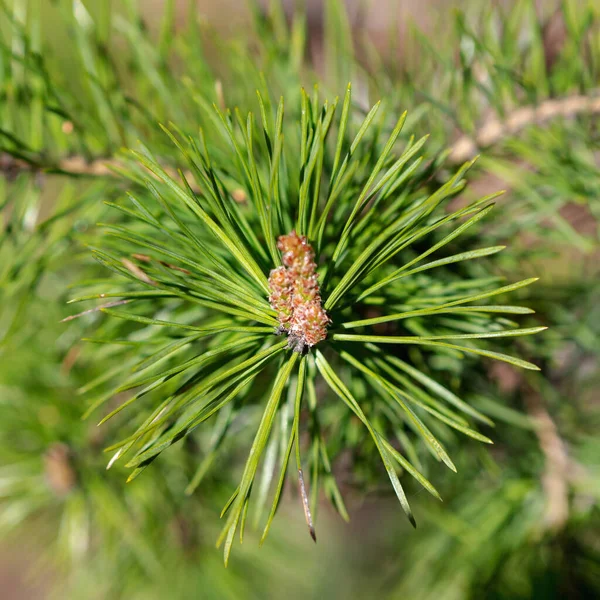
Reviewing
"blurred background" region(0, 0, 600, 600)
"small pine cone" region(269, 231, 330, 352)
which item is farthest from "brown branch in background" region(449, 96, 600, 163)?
"small pine cone" region(269, 231, 330, 352)

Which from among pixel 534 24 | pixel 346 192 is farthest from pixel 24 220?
pixel 534 24

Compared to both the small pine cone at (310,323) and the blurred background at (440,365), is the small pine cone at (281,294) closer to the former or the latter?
the small pine cone at (310,323)

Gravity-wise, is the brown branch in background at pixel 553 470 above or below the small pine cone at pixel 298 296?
below

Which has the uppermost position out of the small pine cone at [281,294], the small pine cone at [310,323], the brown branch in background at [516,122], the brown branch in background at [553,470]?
the brown branch in background at [516,122]

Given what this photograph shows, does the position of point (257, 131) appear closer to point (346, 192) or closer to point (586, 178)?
point (346, 192)

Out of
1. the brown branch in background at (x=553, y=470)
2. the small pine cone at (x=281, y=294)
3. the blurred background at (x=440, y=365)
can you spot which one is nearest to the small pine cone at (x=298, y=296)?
the small pine cone at (x=281, y=294)

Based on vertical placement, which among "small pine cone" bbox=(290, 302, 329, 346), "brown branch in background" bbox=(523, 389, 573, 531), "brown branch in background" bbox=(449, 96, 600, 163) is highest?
"brown branch in background" bbox=(449, 96, 600, 163)

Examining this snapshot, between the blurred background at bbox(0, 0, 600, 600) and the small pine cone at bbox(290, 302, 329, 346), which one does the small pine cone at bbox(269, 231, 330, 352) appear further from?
the blurred background at bbox(0, 0, 600, 600)

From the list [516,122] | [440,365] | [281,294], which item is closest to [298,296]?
[281,294]
